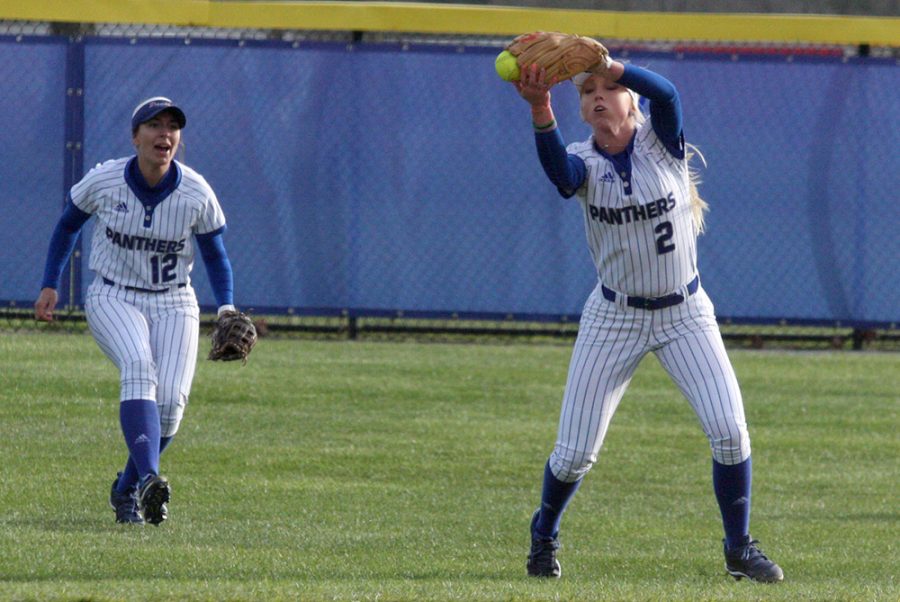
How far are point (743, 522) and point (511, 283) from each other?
553cm

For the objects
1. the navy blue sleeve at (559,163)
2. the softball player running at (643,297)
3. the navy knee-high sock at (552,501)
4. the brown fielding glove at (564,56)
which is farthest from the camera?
the navy knee-high sock at (552,501)

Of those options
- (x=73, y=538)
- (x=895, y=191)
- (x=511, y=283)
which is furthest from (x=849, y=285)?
(x=73, y=538)

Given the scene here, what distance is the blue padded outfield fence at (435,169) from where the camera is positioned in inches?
408

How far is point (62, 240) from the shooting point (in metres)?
6.18

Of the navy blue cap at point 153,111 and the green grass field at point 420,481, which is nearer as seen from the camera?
the green grass field at point 420,481

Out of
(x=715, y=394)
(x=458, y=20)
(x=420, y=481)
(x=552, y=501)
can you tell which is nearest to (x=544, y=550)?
(x=552, y=501)

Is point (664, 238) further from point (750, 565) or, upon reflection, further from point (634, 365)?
point (750, 565)

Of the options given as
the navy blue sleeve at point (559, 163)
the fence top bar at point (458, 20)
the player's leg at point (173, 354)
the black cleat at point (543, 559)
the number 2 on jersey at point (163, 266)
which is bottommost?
the black cleat at point (543, 559)

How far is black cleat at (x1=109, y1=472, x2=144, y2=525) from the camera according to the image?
6126mm

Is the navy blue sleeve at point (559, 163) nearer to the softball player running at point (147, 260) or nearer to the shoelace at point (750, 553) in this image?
the shoelace at point (750, 553)

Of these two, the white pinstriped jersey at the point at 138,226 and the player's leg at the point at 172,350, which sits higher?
the white pinstriped jersey at the point at 138,226

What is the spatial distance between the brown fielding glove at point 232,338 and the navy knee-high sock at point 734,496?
1.98m

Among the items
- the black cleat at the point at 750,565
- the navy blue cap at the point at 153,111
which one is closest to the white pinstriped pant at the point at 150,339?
the navy blue cap at the point at 153,111

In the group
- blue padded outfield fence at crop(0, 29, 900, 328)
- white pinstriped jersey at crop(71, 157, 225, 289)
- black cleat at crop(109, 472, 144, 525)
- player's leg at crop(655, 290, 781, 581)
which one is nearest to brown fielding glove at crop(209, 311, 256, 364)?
white pinstriped jersey at crop(71, 157, 225, 289)
